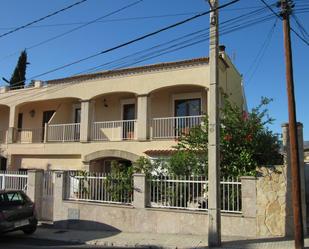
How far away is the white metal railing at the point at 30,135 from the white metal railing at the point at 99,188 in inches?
375

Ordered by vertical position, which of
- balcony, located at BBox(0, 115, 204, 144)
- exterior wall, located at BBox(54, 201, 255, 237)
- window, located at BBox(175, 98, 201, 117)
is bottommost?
exterior wall, located at BBox(54, 201, 255, 237)

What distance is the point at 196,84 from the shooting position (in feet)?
55.0

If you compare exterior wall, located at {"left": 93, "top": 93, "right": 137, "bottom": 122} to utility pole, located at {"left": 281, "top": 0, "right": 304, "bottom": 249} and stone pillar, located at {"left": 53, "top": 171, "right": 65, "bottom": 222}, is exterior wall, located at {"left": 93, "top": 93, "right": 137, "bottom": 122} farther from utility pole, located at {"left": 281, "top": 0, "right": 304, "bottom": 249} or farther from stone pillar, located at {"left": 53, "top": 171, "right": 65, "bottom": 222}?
utility pole, located at {"left": 281, "top": 0, "right": 304, "bottom": 249}

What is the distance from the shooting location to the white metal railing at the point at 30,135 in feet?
75.3

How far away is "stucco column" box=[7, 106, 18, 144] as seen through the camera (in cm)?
2230

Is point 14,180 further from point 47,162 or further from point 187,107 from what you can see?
point 187,107

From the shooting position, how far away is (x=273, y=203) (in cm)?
1079

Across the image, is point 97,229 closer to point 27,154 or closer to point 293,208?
point 293,208

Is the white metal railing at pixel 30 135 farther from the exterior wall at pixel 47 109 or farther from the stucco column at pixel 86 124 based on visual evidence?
the stucco column at pixel 86 124

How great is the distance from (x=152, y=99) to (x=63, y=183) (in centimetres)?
699

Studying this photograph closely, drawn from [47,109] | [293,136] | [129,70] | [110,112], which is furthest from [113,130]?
[293,136]

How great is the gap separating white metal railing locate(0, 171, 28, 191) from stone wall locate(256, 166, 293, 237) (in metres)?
8.82

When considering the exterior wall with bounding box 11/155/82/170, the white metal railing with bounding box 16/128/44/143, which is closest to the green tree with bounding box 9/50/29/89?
the white metal railing with bounding box 16/128/44/143

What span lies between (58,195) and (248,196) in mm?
6721
